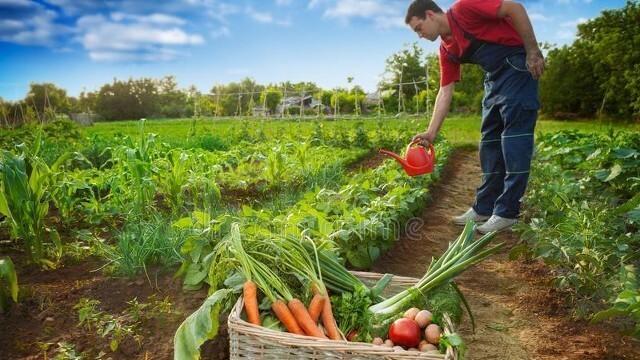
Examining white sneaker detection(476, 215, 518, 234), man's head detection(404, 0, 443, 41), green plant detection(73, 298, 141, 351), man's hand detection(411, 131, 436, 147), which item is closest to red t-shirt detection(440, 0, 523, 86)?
man's head detection(404, 0, 443, 41)

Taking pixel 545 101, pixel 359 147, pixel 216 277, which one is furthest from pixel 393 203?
pixel 545 101

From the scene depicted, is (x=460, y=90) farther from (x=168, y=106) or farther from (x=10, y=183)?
(x=168, y=106)

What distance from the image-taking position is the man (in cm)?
413

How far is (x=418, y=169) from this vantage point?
416 cm

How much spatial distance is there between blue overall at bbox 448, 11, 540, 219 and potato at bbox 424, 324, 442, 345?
8.52 ft

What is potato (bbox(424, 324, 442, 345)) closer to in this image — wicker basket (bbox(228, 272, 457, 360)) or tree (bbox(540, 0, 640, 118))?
wicker basket (bbox(228, 272, 457, 360))

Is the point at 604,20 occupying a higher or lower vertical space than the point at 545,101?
higher

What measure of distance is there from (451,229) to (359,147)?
4.90 meters

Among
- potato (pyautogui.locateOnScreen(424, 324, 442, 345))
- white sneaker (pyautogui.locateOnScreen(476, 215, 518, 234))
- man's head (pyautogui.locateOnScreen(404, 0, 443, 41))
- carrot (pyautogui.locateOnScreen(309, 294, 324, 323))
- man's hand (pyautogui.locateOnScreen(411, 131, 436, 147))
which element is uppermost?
man's head (pyautogui.locateOnScreen(404, 0, 443, 41))

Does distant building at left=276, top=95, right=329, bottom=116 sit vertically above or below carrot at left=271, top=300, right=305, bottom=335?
above

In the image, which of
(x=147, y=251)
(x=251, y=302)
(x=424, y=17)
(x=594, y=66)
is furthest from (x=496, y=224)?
(x=594, y=66)

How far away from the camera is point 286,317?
83.2 inches

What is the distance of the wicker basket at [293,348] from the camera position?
6.17 feet

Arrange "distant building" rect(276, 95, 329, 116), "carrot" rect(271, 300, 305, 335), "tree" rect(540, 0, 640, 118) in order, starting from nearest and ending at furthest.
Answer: "carrot" rect(271, 300, 305, 335) < "distant building" rect(276, 95, 329, 116) < "tree" rect(540, 0, 640, 118)
